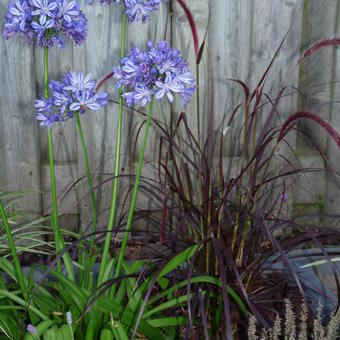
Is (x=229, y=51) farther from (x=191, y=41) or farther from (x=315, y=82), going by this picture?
(x=315, y=82)

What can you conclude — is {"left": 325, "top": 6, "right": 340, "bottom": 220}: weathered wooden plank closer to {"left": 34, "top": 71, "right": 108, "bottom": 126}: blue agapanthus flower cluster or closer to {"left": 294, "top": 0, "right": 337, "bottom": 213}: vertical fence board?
{"left": 294, "top": 0, "right": 337, "bottom": 213}: vertical fence board

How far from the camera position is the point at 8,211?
8.98 ft

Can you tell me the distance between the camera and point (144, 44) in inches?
109

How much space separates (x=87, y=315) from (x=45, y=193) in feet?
4.02

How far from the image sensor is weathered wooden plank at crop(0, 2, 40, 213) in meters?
2.71

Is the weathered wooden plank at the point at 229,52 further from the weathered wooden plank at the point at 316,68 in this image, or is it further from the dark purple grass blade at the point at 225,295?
the dark purple grass blade at the point at 225,295

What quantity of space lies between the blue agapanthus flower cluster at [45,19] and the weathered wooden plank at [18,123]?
3.59 feet

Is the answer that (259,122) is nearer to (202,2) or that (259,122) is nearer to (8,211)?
(202,2)

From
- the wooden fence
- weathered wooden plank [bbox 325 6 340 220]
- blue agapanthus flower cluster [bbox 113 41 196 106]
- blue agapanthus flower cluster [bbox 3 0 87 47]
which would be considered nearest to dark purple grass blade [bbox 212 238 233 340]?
blue agapanthus flower cluster [bbox 113 41 196 106]

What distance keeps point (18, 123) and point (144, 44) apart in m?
0.68

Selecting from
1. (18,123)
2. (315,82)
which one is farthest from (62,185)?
(315,82)

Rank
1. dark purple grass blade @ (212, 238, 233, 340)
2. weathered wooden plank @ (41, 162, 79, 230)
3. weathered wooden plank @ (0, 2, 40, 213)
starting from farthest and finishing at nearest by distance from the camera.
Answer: weathered wooden plank @ (41, 162, 79, 230) → weathered wooden plank @ (0, 2, 40, 213) → dark purple grass blade @ (212, 238, 233, 340)

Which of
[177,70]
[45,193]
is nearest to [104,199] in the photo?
[45,193]

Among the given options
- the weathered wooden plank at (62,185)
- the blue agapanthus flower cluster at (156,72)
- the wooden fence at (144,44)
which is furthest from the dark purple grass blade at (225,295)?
the weathered wooden plank at (62,185)
